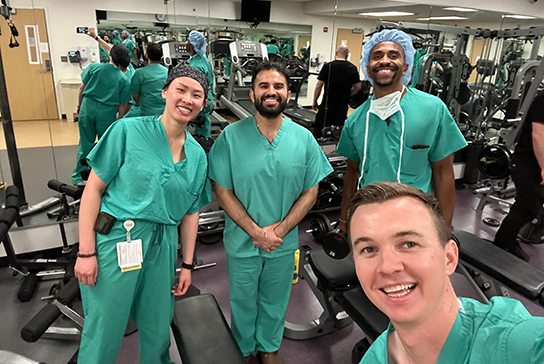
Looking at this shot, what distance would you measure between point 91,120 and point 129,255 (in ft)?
6.92

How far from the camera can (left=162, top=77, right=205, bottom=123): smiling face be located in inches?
65.9

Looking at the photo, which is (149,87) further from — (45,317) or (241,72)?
(45,317)

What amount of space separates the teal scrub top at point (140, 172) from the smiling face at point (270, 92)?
0.50 m

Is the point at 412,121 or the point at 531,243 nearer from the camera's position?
the point at 412,121

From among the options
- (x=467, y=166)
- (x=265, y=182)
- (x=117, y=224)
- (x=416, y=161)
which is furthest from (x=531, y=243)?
(x=117, y=224)

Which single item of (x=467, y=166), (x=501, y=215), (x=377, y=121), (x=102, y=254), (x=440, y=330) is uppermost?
(x=377, y=121)

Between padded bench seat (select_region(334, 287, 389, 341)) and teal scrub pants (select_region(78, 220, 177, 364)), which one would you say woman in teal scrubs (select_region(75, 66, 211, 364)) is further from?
padded bench seat (select_region(334, 287, 389, 341))

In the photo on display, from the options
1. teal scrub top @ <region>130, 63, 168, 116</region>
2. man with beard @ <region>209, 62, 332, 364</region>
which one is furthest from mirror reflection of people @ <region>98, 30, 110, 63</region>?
man with beard @ <region>209, 62, 332, 364</region>

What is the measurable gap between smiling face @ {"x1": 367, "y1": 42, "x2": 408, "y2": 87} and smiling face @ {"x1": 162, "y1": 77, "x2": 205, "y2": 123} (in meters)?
1.00

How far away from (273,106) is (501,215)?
4.04 m

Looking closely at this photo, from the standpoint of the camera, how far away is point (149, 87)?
3.25 metres

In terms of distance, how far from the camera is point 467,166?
17.4ft

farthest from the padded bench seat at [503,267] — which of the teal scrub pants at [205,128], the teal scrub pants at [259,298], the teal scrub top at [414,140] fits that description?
the teal scrub pants at [205,128]

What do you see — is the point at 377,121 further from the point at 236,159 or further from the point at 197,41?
the point at 197,41
